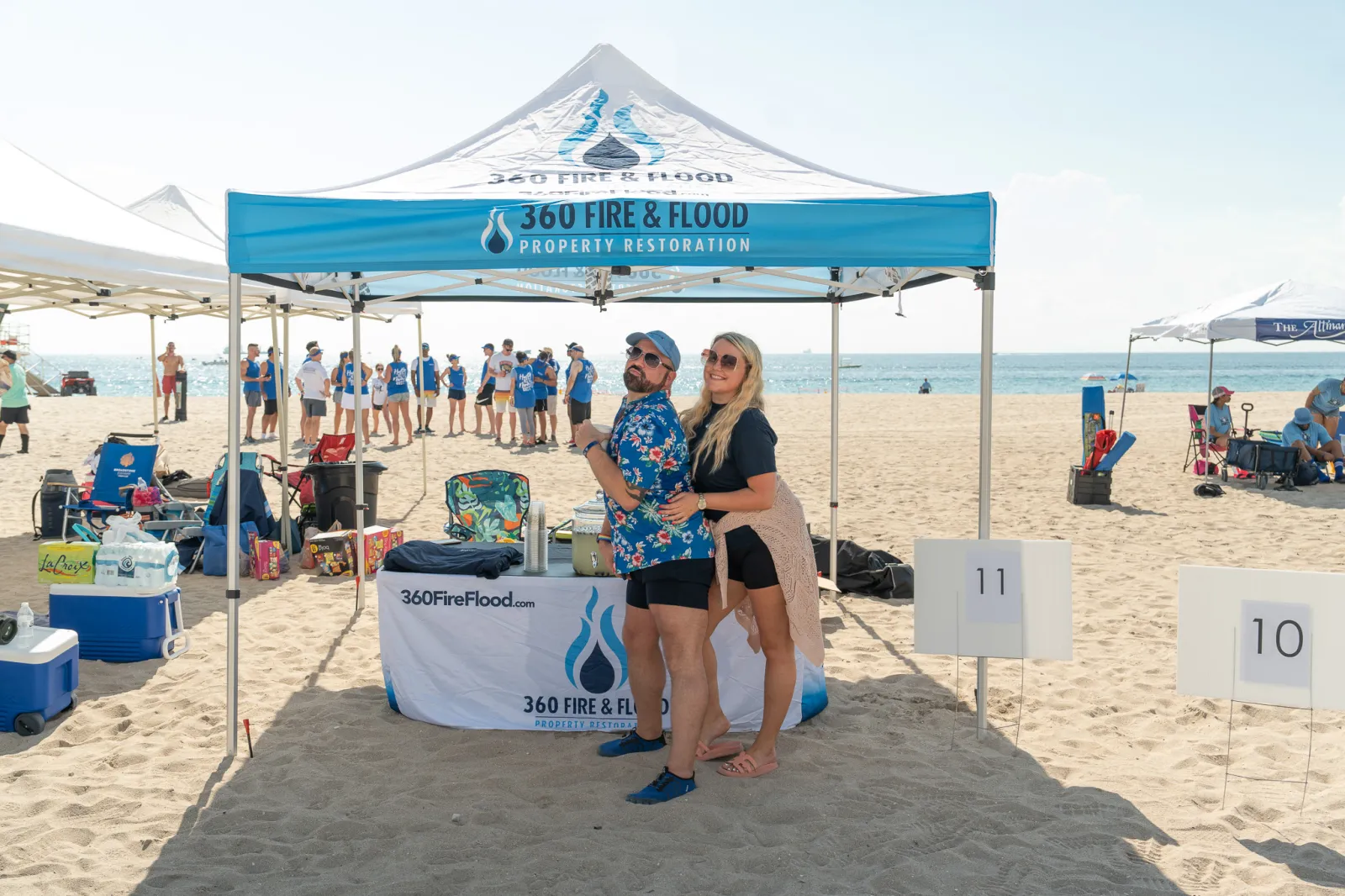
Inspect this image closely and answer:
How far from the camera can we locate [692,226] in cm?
362

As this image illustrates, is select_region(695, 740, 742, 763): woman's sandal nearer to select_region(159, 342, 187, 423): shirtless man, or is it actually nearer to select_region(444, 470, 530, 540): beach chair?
select_region(444, 470, 530, 540): beach chair

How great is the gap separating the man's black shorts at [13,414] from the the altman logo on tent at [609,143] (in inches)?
490

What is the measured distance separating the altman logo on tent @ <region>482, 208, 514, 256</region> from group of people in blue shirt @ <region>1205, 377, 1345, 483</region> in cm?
1069

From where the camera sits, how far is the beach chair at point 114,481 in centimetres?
730

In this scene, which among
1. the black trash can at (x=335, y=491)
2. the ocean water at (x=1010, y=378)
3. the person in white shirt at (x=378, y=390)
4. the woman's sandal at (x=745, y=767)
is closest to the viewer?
the woman's sandal at (x=745, y=767)

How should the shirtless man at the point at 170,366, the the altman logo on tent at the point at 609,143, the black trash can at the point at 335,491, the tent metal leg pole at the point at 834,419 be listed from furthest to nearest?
the shirtless man at the point at 170,366, the black trash can at the point at 335,491, the tent metal leg pole at the point at 834,419, the the altman logo on tent at the point at 609,143

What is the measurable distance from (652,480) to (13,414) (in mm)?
13973

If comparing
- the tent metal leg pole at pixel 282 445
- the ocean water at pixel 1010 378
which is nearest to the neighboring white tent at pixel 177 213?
the tent metal leg pole at pixel 282 445

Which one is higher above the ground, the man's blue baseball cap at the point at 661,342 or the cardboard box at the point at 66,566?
the man's blue baseball cap at the point at 661,342

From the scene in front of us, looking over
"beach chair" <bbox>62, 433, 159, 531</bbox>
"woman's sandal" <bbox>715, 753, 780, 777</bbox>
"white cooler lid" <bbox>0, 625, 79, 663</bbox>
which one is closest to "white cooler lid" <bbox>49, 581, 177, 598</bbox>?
"white cooler lid" <bbox>0, 625, 79, 663</bbox>

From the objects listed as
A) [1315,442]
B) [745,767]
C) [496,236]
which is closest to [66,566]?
[496,236]

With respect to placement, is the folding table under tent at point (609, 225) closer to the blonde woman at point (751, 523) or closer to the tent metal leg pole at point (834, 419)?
the blonde woman at point (751, 523)

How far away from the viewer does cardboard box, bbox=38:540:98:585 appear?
16.4 ft

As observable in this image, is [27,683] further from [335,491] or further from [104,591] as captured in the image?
[335,491]
